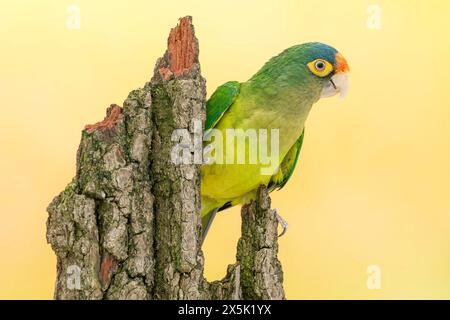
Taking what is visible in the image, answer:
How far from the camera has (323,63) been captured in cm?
300

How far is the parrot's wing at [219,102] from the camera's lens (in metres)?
2.84

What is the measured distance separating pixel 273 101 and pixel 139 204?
106 centimetres

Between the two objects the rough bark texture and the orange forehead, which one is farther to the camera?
A: the orange forehead

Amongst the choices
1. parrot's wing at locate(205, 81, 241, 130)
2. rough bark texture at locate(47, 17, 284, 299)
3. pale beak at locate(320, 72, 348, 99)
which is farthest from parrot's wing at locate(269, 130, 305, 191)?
rough bark texture at locate(47, 17, 284, 299)

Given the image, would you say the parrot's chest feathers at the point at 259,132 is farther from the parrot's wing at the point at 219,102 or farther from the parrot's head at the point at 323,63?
the parrot's head at the point at 323,63

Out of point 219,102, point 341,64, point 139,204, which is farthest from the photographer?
point 341,64

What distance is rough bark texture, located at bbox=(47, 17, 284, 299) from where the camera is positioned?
2.19m

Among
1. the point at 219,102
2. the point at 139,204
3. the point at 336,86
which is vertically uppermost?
the point at 336,86

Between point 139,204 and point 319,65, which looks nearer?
point 139,204

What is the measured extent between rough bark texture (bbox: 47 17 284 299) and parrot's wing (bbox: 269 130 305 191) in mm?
1014

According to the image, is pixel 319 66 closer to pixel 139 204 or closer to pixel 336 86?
pixel 336 86

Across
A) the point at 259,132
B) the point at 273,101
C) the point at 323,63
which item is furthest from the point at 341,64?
the point at 259,132

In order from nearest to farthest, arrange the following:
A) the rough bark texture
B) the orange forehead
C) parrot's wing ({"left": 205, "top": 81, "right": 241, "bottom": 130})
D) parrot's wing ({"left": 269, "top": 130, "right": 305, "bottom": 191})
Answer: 1. the rough bark texture
2. parrot's wing ({"left": 205, "top": 81, "right": 241, "bottom": 130})
3. the orange forehead
4. parrot's wing ({"left": 269, "top": 130, "right": 305, "bottom": 191})

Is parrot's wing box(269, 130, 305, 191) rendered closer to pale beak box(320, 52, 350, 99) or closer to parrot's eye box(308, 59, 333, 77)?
pale beak box(320, 52, 350, 99)
